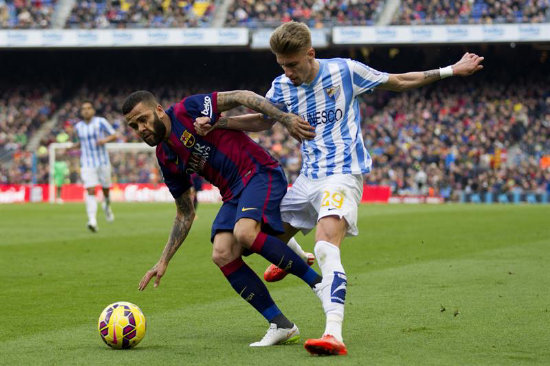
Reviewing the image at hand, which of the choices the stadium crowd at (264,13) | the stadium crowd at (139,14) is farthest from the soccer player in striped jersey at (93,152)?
the stadium crowd at (139,14)

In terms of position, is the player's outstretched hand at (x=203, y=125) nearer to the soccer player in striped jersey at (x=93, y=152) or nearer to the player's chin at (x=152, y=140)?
the player's chin at (x=152, y=140)

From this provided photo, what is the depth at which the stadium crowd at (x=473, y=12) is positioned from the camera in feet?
128

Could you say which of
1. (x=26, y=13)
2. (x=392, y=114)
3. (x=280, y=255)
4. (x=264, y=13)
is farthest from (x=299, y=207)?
(x=26, y=13)

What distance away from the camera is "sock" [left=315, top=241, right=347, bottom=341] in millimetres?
5480

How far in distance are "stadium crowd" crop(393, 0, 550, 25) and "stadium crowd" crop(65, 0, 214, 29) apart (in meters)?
8.91

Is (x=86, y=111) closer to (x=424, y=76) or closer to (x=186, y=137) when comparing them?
(x=186, y=137)

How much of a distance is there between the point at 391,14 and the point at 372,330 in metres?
35.1

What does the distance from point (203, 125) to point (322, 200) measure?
0.91m

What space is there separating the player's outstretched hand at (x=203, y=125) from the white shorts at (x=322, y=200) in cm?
71

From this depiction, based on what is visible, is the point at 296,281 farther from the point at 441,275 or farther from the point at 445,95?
the point at 445,95

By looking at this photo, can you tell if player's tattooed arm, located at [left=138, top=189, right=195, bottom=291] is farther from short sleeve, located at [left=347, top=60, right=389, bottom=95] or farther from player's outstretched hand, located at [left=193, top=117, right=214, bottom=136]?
short sleeve, located at [left=347, top=60, right=389, bottom=95]

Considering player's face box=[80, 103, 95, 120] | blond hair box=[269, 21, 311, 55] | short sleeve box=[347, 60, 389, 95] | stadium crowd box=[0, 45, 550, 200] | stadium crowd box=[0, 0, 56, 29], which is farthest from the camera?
stadium crowd box=[0, 0, 56, 29]

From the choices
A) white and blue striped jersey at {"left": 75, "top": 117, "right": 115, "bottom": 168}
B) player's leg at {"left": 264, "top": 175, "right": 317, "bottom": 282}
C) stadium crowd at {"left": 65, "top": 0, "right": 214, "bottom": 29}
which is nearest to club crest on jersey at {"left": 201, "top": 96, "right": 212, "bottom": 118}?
player's leg at {"left": 264, "top": 175, "right": 317, "bottom": 282}

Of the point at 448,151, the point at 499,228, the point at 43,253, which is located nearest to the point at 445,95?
the point at 448,151
